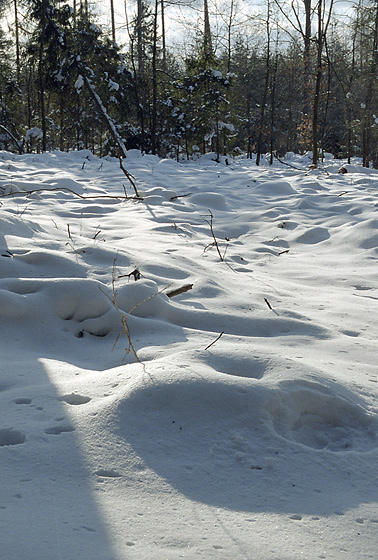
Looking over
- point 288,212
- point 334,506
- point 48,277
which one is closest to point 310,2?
point 288,212

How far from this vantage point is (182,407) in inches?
55.9

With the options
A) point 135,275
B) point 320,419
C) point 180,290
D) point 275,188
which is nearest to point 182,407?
point 320,419

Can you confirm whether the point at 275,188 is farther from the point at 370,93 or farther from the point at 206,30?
the point at 206,30

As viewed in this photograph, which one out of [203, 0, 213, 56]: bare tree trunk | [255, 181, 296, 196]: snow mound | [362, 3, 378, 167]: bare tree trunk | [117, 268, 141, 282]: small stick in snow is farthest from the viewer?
[203, 0, 213, 56]: bare tree trunk

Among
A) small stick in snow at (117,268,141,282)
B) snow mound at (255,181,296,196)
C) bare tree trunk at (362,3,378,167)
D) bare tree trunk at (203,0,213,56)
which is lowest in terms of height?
small stick in snow at (117,268,141,282)

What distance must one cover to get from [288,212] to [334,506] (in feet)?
16.4

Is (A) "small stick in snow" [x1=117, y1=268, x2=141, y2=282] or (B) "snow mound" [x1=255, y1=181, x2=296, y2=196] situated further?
(B) "snow mound" [x1=255, y1=181, x2=296, y2=196]

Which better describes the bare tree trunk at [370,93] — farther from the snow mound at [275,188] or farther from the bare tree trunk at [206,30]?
the snow mound at [275,188]

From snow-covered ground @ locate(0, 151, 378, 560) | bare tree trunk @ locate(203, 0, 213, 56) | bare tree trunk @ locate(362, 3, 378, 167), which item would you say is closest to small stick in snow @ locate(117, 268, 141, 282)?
snow-covered ground @ locate(0, 151, 378, 560)

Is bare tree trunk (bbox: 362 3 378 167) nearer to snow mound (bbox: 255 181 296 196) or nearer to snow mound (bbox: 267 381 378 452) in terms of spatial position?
snow mound (bbox: 255 181 296 196)

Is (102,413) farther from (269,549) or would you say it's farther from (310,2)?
(310,2)

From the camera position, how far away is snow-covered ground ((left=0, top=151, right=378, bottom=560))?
1003mm

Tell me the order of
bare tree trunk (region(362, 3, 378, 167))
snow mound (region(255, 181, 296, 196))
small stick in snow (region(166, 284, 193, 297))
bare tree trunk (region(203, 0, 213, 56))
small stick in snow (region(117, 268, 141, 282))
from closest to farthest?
1. small stick in snow (region(166, 284, 193, 297))
2. small stick in snow (region(117, 268, 141, 282))
3. snow mound (region(255, 181, 296, 196))
4. bare tree trunk (region(362, 3, 378, 167))
5. bare tree trunk (region(203, 0, 213, 56))

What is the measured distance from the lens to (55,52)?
13.8m
